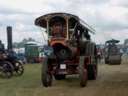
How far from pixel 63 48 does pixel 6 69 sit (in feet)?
17.3

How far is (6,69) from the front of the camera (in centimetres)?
2438

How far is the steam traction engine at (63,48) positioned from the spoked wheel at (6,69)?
12.6ft

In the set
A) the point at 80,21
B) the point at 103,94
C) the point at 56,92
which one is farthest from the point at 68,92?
the point at 80,21

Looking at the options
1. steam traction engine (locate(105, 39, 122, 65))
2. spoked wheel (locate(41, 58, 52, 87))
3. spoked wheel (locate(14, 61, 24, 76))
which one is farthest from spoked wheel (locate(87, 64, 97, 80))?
steam traction engine (locate(105, 39, 122, 65))

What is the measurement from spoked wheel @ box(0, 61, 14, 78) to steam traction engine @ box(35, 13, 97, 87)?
384 centimetres

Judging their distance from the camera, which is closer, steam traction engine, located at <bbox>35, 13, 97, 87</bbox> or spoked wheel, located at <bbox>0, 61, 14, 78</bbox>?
steam traction engine, located at <bbox>35, 13, 97, 87</bbox>

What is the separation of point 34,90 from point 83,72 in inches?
88.9

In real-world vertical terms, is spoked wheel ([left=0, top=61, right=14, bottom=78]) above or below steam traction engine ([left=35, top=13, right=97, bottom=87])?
below

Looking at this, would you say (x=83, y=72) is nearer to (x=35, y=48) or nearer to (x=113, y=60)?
(x=113, y=60)

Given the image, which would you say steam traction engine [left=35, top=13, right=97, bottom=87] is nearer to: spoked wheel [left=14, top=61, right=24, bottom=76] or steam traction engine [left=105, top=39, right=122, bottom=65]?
spoked wheel [left=14, top=61, right=24, bottom=76]

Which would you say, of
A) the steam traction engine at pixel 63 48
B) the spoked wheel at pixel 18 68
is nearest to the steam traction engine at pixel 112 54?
the spoked wheel at pixel 18 68

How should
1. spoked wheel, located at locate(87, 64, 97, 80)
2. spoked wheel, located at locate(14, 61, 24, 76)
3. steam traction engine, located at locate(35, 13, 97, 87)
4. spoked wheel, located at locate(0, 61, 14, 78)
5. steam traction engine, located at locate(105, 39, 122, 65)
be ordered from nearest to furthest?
steam traction engine, located at locate(35, 13, 97, 87)
spoked wheel, located at locate(87, 64, 97, 80)
spoked wheel, located at locate(0, 61, 14, 78)
spoked wheel, located at locate(14, 61, 24, 76)
steam traction engine, located at locate(105, 39, 122, 65)

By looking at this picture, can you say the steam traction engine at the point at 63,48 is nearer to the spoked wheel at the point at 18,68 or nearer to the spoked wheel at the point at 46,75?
the spoked wheel at the point at 46,75

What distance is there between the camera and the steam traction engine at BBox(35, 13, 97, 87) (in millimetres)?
19500
